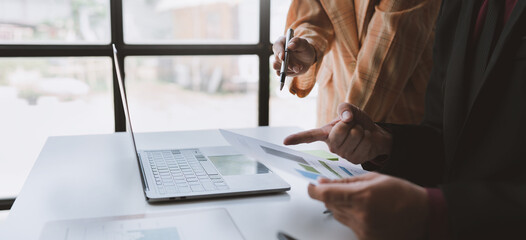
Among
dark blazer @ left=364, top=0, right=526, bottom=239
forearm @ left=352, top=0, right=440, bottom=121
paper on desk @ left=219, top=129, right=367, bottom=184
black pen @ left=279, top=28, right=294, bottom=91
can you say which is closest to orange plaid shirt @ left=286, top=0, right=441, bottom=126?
forearm @ left=352, top=0, right=440, bottom=121

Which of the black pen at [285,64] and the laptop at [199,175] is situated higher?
the black pen at [285,64]

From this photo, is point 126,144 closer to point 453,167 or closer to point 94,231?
point 94,231

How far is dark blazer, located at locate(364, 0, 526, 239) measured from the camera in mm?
786

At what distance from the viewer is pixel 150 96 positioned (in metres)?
2.64

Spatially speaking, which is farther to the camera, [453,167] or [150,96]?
[150,96]

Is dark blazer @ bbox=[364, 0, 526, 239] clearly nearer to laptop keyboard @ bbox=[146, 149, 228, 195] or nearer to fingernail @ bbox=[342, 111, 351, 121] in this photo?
fingernail @ bbox=[342, 111, 351, 121]

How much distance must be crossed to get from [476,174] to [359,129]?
0.96ft

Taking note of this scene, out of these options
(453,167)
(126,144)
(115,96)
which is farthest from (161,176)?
(115,96)

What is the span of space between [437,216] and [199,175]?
0.62m

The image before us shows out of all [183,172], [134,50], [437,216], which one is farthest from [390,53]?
[134,50]

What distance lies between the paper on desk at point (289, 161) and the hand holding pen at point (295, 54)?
54cm

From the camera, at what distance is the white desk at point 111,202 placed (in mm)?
969

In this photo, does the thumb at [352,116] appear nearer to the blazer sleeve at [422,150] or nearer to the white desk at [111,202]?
the blazer sleeve at [422,150]

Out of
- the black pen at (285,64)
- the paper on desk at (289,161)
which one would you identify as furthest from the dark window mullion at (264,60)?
the paper on desk at (289,161)
